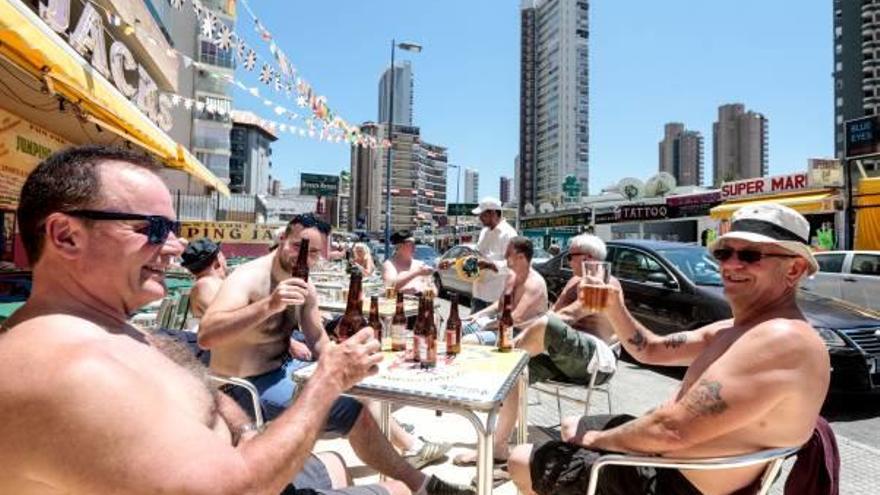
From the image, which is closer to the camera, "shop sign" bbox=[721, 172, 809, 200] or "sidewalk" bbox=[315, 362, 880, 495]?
"sidewalk" bbox=[315, 362, 880, 495]

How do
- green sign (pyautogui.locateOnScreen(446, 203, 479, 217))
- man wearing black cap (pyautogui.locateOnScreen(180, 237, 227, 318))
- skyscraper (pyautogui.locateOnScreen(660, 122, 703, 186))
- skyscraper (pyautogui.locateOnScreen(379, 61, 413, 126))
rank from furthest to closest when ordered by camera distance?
skyscraper (pyautogui.locateOnScreen(660, 122, 703, 186))
green sign (pyautogui.locateOnScreen(446, 203, 479, 217))
skyscraper (pyautogui.locateOnScreen(379, 61, 413, 126))
man wearing black cap (pyautogui.locateOnScreen(180, 237, 227, 318))

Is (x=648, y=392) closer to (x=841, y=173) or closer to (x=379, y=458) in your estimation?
(x=379, y=458)

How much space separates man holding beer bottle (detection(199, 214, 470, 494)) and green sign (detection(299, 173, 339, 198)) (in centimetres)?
4937

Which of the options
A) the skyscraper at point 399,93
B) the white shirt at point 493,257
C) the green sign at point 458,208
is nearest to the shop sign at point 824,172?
the white shirt at point 493,257

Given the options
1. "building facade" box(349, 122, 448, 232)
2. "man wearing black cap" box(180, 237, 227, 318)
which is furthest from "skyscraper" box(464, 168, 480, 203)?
"man wearing black cap" box(180, 237, 227, 318)

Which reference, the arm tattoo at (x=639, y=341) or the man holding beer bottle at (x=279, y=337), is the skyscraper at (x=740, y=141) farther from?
the man holding beer bottle at (x=279, y=337)

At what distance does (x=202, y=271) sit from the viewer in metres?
4.43

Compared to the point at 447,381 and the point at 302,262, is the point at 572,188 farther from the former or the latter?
the point at 447,381

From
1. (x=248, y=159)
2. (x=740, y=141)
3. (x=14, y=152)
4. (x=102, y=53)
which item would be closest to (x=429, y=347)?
(x=102, y=53)

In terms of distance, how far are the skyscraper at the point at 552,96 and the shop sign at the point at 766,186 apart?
59487 millimetres

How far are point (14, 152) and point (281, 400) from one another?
8.49m

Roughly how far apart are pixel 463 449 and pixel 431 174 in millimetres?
118533

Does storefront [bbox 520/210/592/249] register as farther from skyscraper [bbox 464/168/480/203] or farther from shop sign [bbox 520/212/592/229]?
skyscraper [bbox 464/168/480/203]

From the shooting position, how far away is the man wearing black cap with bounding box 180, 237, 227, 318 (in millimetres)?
4229
